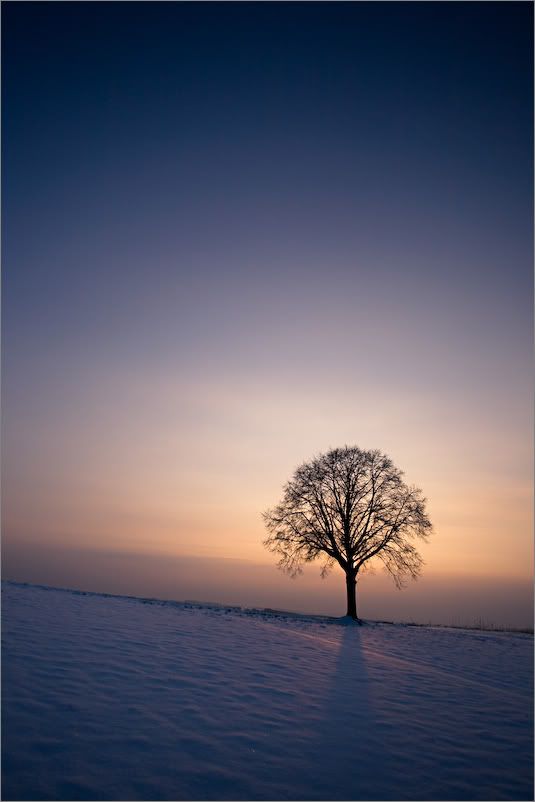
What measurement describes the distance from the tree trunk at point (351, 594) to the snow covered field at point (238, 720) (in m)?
12.3

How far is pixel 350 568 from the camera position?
26.2m

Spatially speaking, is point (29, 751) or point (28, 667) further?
point (28, 667)

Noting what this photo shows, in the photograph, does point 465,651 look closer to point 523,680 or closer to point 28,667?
point 523,680

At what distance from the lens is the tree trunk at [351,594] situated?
2505cm

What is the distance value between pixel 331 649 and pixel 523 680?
542 centimetres

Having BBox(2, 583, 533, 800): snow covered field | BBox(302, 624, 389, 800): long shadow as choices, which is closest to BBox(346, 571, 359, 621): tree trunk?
BBox(2, 583, 533, 800): snow covered field

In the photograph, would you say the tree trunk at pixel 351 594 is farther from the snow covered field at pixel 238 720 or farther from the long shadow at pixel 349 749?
the long shadow at pixel 349 749

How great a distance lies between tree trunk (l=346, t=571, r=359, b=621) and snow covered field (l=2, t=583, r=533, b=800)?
40.2ft

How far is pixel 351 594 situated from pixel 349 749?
19863 millimetres

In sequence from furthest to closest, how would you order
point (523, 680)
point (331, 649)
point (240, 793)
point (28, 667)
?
point (331, 649)
point (523, 680)
point (28, 667)
point (240, 793)

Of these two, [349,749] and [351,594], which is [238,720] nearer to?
[349,749]

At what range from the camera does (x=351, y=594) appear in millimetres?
25516

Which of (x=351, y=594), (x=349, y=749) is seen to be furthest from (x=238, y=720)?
(x=351, y=594)

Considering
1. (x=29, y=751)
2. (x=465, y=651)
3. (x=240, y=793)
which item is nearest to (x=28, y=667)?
(x=29, y=751)
